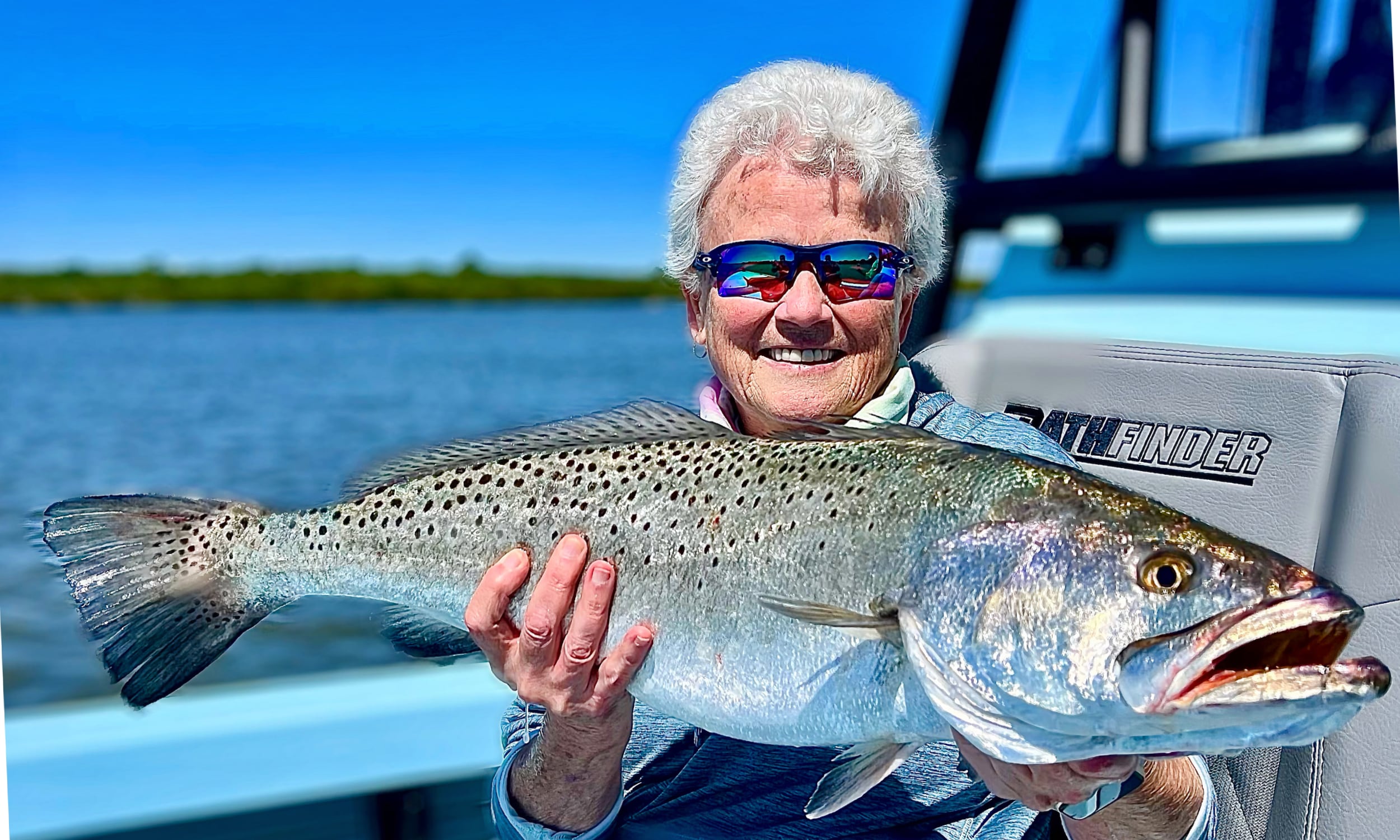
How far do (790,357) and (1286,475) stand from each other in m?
0.94

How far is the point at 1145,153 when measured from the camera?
554cm

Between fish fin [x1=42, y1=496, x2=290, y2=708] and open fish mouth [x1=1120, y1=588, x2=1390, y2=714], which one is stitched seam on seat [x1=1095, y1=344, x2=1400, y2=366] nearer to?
open fish mouth [x1=1120, y1=588, x2=1390, y2=714]

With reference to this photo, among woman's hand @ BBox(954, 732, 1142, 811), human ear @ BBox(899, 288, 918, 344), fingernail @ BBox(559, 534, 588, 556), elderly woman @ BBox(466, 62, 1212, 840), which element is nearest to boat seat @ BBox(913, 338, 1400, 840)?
human ear @ BBox(899, 288, 918, 344)

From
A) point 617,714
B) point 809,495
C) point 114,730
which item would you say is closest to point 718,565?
Answer: point 809,495

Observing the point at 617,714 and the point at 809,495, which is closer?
the point at 809,495

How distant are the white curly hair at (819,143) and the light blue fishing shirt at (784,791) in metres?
0.34

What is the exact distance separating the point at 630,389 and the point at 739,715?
32.9m

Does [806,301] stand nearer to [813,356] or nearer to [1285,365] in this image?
[813,356]

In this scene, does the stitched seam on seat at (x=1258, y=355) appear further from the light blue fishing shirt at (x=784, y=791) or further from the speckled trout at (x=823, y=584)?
the speckled trout at (x=823, y=584)

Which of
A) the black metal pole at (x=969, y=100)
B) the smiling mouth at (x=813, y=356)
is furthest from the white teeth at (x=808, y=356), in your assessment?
the black metal pole at (x=969, y=100)

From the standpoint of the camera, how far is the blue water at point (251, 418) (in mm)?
10023

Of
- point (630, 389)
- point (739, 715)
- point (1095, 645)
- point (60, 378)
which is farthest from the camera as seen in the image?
point (60, 378)

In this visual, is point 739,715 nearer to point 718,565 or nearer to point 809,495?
point 718,565

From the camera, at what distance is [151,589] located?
2051 mm
